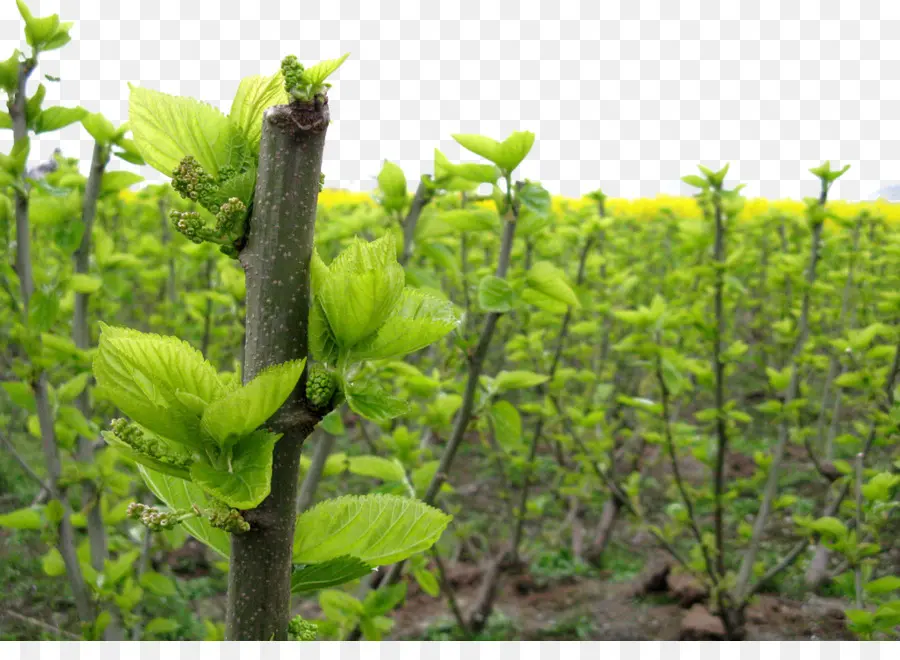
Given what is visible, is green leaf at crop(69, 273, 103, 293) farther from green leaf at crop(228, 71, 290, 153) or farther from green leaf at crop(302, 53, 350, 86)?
green leaf at crop(302, 53, 350, 86)

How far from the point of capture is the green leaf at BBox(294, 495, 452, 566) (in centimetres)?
67

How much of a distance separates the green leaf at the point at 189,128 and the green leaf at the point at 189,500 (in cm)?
29

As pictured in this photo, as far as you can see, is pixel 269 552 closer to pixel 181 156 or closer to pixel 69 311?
pixel 181 156

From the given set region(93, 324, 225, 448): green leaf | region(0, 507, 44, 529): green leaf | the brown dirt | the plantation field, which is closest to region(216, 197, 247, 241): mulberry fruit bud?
the plantation field

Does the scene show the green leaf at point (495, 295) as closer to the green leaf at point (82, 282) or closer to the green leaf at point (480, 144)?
the green leaf at point (480, 144)

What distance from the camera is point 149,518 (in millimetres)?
579

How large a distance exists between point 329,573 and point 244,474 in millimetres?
149

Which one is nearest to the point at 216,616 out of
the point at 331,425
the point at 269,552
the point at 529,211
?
the point at 331,425

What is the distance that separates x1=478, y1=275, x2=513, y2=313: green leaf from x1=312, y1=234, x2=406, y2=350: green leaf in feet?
2.74

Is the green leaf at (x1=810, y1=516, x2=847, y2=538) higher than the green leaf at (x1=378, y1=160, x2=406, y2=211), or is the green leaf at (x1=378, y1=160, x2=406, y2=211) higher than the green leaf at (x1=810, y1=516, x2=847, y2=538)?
the green leaf at (x1=378, y1=160, x2=406, y2=211)

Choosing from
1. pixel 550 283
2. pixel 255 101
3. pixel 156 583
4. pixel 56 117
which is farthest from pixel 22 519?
pixel 255 101

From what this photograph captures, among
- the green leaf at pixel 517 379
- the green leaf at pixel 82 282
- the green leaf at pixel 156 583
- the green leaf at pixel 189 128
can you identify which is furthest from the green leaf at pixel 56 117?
the green leaf at pixel 156 583

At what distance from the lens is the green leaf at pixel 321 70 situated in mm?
570

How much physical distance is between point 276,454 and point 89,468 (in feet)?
5.53
